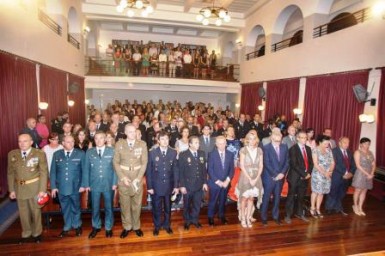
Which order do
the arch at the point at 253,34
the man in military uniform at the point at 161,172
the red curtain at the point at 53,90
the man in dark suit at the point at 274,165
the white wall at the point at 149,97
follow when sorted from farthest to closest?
the white wall at the point at 149,97, the arch at the point at 253,34, the red curtain at the point at 53,90, the man in dark suit at the point at 274,165, the man in military uniform at the point at 161,172

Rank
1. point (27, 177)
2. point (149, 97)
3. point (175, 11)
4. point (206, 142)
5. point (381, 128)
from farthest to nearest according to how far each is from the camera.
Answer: point (149, 97)
point (175, 11)
point (381, 128)
point (206, 142)
point (27, 177)

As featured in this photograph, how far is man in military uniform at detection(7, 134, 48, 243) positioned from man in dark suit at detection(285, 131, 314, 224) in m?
3.99

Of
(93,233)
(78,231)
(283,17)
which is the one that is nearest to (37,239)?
(78,231)

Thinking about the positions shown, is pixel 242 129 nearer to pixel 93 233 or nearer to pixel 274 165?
pixel 274 165

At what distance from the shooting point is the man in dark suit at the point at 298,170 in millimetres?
4602

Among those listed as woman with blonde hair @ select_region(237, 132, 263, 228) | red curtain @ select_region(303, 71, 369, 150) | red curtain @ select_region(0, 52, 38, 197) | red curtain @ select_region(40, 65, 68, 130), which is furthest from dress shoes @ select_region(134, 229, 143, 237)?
red curtain @ select_region(303, 71, 369, 150)

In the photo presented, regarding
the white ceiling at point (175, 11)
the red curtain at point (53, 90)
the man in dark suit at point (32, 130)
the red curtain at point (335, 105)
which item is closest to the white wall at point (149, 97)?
the white ceiling at point (175, 11)

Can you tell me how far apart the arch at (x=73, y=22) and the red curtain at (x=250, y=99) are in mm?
8605

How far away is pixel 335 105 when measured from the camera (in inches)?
308

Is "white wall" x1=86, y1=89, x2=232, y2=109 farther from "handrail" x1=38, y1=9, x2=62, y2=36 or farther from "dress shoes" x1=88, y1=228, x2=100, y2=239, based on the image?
"dress shoes" x1=88, y1=228, x2=100, y2=239

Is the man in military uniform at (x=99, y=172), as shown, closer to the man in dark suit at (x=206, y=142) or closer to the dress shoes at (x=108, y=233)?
the dress shoes at (x=108, y=233)

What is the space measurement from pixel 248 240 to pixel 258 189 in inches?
32.3

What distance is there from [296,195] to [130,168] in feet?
10.2

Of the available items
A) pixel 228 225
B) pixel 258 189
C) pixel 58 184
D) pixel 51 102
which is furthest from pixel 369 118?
pixel 51 102
